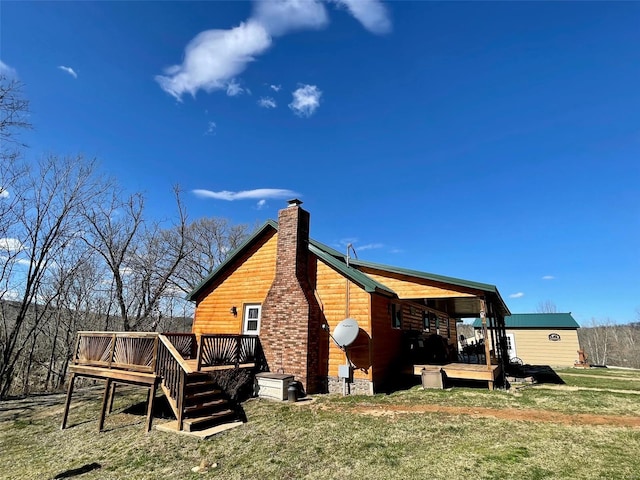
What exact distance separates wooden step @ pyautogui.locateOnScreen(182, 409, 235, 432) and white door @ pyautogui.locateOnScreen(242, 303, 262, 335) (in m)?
4.11

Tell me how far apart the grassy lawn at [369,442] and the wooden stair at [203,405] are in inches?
19.9

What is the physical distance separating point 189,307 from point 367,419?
86.5 feet

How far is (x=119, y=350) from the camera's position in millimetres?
9156

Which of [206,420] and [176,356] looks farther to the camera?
[176,356]

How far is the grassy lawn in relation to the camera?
16.4 feet

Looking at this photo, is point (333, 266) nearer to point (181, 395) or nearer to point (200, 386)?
point (200, 386)

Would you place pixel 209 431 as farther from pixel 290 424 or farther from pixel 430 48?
pixel 430 48

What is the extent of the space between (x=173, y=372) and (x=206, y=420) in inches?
55.9

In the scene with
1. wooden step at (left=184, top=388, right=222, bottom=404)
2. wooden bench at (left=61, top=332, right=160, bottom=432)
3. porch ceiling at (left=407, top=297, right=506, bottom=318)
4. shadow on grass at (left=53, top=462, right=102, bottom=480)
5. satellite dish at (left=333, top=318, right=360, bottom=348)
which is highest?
porch ceiling at (left=407, top=297, right=506, bottom=318)

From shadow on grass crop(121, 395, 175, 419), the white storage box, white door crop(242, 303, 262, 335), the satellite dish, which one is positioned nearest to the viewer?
shadow on grass crop(121, 395, 175, 419)

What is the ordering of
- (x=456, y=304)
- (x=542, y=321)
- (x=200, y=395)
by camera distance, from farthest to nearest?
(x=542, y=321) < (x=456, y=304) < (x=200, y=395)

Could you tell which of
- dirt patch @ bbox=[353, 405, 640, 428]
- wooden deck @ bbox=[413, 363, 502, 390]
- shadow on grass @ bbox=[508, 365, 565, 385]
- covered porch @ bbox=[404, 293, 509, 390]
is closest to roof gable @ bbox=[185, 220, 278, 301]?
covered porch @ bbox=[404, 293, 509, 390]

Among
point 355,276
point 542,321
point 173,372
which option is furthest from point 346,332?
point 542,321

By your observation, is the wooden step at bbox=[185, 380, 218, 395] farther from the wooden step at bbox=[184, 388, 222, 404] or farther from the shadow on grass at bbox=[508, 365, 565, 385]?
the shadow on grass at bbox=[508, 365, 565, 385]
